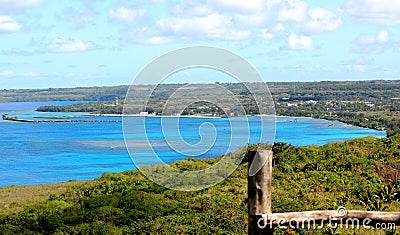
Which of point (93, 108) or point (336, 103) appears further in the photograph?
point (93, 108)

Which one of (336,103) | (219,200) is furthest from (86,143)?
(336,103)

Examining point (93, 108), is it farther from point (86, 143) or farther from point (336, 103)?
point (86, 143)

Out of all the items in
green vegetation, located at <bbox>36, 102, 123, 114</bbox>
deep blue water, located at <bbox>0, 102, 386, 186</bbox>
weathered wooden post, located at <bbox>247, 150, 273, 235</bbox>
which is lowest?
deep blue water, located at <bbox>0, 102, 386, 186</bbox>

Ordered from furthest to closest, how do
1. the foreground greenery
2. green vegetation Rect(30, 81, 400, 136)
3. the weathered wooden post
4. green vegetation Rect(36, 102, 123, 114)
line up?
green vegetation Rect(36, 102, 123, 114) < green vegetation Rect(30, 81, 400, 136) < the foreground greenery < the weathered wooden post

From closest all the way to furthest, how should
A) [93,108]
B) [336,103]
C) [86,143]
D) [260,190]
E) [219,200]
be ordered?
[260,190] → [219,200] → [86,143] → [336,103] → [93,108]

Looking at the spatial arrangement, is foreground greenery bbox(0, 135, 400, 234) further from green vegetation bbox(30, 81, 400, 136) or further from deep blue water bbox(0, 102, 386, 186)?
green vegetation bbox(30, 81, 400, 136)

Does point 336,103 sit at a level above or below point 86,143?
above

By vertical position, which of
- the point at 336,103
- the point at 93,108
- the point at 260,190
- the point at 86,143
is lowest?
the point at 86,143

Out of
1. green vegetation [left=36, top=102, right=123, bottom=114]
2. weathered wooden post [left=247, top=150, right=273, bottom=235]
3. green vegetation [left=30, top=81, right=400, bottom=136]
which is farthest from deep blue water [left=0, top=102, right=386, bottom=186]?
weathered wooden post [left=247, top=150, right=273, bottom=235]
